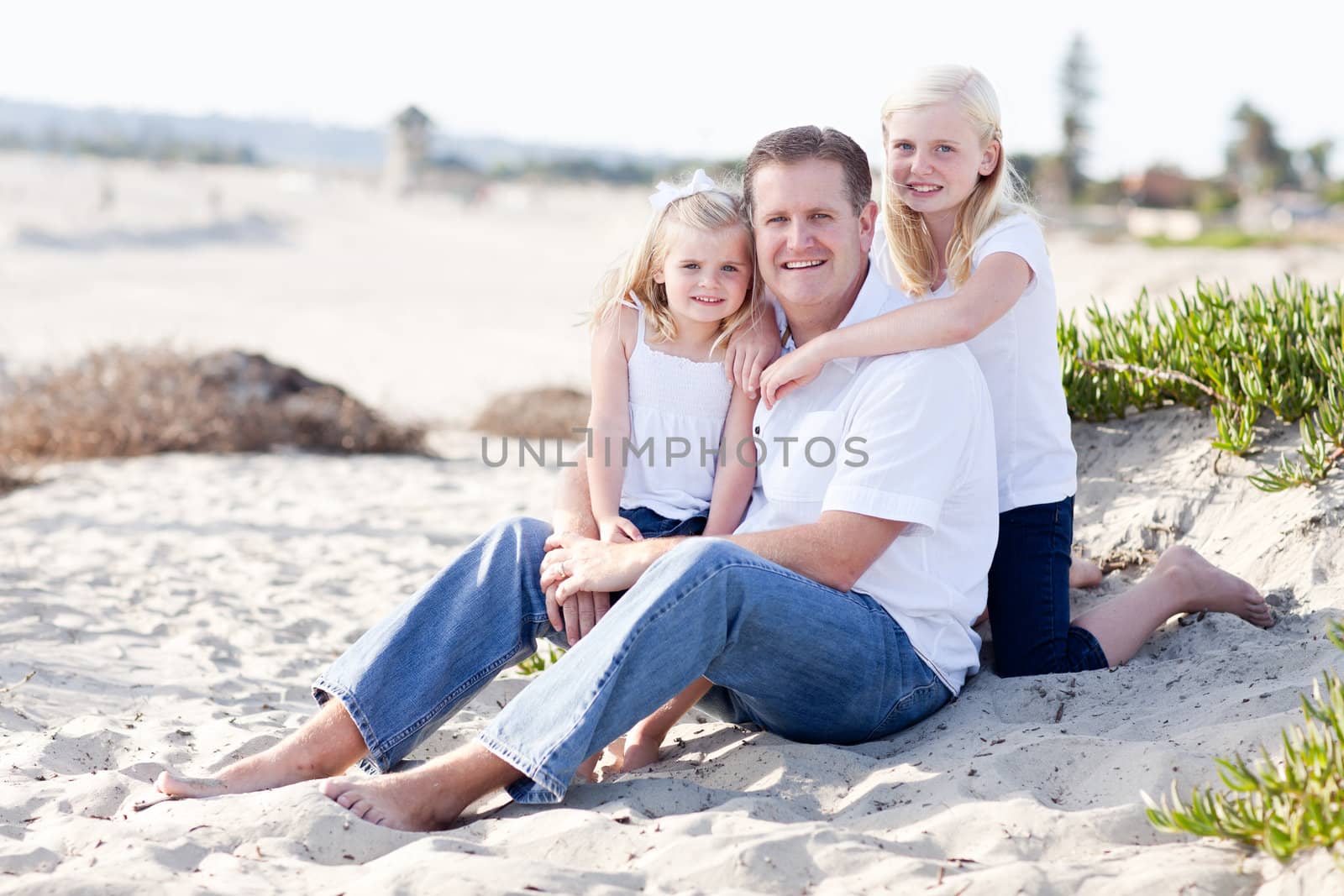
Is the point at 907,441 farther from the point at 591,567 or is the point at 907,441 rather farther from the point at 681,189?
the point at 681,189

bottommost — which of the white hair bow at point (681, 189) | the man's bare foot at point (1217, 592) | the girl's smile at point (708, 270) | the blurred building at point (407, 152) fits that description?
the man's bare foot at point (1217, 592)

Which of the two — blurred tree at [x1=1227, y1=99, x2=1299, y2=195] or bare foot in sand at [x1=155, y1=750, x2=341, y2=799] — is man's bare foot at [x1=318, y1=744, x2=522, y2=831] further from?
blurred tree at [x1=1227, y1=99, x2=1299, y2=195]

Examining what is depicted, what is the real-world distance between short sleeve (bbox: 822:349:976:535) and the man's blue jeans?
229 millimetres

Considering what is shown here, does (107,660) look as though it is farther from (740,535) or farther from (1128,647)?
(1128,647)

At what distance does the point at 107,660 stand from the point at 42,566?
152 cm

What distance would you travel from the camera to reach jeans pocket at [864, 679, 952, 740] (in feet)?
9.24

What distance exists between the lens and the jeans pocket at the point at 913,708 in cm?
282

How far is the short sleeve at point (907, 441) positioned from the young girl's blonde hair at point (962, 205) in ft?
1.53

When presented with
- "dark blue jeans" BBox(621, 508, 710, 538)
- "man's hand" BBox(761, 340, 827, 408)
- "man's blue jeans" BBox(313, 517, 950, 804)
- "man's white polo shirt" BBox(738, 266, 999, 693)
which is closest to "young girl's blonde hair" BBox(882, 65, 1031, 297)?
"man's white polo shirt" BBox(738, 266, 999, 693)

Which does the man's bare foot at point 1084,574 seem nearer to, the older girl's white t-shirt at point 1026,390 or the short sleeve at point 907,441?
the older girl's white t-shirt at point 1026,390

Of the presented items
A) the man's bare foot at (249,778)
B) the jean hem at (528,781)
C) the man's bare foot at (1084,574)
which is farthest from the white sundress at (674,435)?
the man's bare foot at (1084,574)

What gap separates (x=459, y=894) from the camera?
6.91ft

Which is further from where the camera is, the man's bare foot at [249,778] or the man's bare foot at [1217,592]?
the man's bare foot at [1217,592]

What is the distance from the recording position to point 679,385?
3.26 meters
